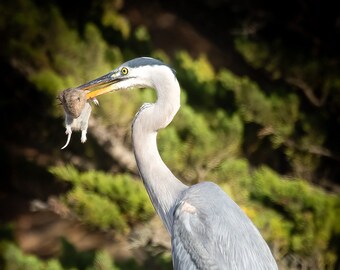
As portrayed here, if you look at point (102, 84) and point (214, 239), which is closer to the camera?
point (214, 239)

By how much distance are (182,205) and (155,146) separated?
302 millimetres

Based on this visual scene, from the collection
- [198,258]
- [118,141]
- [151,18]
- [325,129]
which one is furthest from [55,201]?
[198,258]

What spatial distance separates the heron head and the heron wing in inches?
18.7

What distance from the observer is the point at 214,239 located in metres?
3.77

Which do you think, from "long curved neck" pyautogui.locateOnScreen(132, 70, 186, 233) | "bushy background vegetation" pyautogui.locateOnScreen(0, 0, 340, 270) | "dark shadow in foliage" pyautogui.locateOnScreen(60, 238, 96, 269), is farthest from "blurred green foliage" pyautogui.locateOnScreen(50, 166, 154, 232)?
"long curved neck" pyautogui.locateOnScreen(132, 70, 186, 233)

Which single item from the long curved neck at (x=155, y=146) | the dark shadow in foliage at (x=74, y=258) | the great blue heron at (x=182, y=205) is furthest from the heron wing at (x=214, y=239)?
the dark shadow in foliage at (x=74, y=258)

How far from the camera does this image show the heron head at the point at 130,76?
4.02 meters

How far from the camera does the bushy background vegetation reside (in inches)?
247

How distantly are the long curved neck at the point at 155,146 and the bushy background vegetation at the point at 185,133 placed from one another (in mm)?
2072

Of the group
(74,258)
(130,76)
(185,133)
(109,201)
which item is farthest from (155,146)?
(74,258)

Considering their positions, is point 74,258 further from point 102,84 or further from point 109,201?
point 102,84

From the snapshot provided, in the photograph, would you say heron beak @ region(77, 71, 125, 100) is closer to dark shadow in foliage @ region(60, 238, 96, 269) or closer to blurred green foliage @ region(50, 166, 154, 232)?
blurred green foliage @ region(50, 166, 154, 232)

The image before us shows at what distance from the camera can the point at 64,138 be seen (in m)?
7.88

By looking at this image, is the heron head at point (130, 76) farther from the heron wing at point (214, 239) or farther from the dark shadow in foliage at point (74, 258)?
the dark shadow in foliage at point (74, 258)
